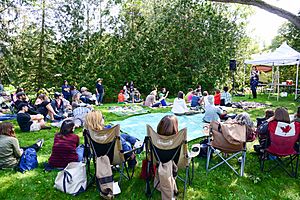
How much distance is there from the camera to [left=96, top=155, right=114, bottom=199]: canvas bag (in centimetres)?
302

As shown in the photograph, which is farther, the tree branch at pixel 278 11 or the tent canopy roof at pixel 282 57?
the tent canopy roof at pixel 282 57

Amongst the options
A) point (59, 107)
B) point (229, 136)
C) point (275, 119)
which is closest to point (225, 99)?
point (59, 107)

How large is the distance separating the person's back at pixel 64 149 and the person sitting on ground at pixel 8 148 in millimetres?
563

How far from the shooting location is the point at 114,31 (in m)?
15.3

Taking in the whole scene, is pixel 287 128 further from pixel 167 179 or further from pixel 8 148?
pixel 8 148

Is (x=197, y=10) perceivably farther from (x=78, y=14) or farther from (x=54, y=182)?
(x=54, y=182)

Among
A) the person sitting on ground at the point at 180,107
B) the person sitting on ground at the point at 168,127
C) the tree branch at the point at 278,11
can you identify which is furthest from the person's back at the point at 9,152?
the person sitting on ground at the point at 180,107

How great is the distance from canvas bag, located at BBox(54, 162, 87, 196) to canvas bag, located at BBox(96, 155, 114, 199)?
0.30m

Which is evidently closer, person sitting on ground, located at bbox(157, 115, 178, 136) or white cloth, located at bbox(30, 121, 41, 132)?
person sitting on ground, located at bbox(157, 115, 178, 136)

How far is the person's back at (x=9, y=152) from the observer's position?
11.6 feet

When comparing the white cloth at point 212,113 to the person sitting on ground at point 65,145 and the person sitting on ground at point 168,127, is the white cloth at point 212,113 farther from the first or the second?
the person sitting on ground at point 65,145

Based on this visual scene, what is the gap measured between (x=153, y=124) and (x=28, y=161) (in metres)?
3.51

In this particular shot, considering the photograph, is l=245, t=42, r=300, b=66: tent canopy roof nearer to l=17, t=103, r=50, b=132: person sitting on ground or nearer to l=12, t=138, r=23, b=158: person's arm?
l=17, t=103, r=50, b=132: person sitting on ground

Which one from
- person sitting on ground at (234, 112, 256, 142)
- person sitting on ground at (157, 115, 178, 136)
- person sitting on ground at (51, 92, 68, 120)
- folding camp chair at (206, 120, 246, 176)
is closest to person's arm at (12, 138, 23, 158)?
person sitting on ground at (157, 115, 178, 136)
